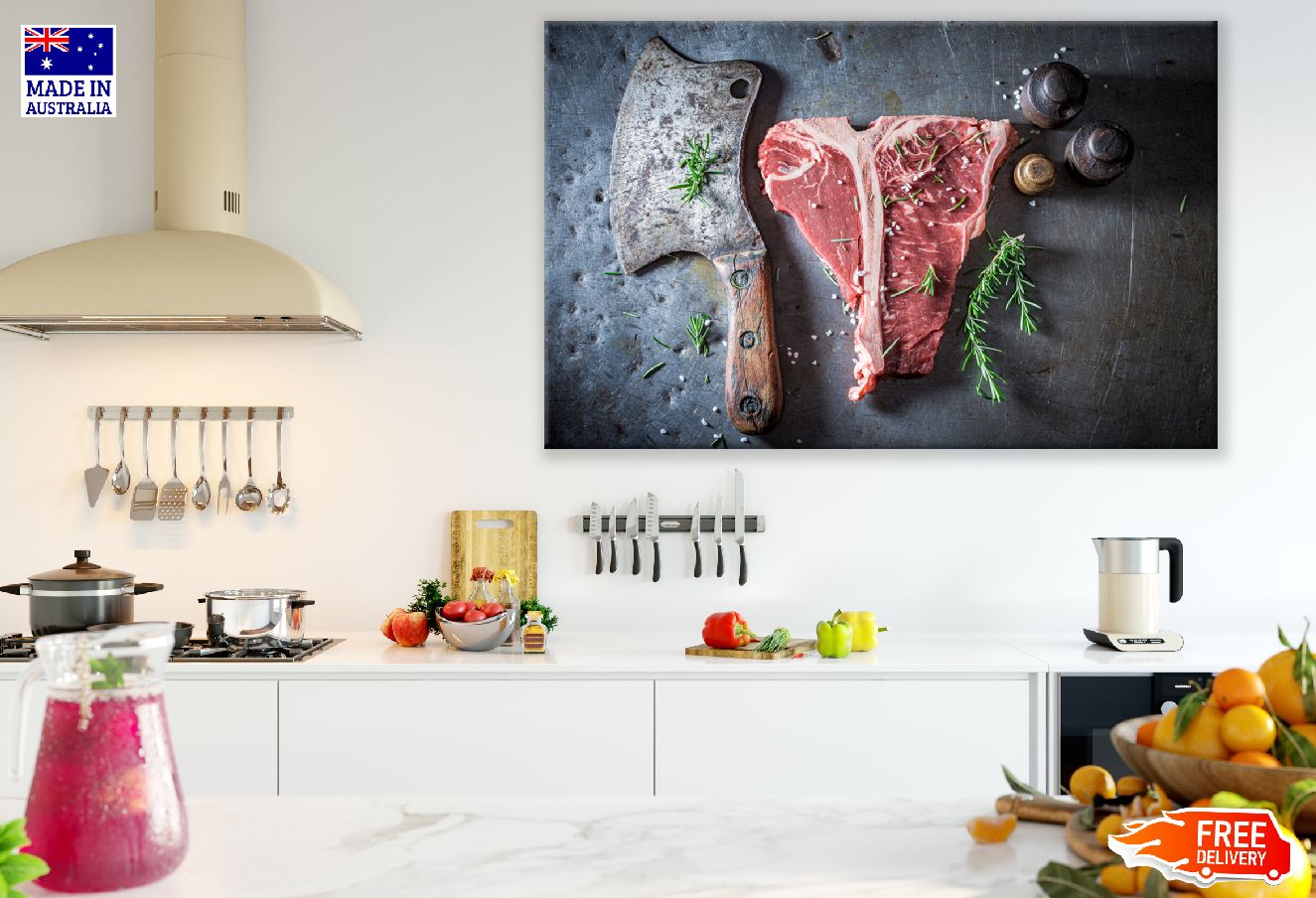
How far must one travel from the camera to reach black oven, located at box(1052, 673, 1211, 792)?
257 centimetres

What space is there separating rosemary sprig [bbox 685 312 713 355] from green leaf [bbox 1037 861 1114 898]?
2.23 m

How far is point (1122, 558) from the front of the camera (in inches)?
112

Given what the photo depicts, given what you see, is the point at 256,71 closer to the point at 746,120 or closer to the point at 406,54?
the point at 406,54

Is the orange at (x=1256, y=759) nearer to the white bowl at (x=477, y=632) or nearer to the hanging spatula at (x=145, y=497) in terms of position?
the white bowl at (x=477, y=632)

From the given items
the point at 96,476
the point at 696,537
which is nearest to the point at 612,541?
the point at 696,537

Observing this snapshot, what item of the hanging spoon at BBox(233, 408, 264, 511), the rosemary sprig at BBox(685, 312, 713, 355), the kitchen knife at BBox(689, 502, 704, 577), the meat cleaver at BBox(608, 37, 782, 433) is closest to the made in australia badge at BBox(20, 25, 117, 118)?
the hanging spoon at BBox(233, 408, 264, 511)

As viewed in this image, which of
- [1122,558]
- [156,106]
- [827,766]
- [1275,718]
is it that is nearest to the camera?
[1275,718]

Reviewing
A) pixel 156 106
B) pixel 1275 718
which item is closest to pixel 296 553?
pixel 156 106

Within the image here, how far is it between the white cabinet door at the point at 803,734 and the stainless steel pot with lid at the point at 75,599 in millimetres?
1327

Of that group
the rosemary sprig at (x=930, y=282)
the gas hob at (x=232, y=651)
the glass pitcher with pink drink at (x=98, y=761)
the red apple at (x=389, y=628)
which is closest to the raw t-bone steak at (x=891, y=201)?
the rosemary sprig at (x=930, y=282)

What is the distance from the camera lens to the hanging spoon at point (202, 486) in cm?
313

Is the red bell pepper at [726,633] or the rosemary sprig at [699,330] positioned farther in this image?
the rosemary sprig at [699,330]

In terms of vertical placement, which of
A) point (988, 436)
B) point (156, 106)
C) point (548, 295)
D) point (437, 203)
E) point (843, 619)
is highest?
point (156, 106)

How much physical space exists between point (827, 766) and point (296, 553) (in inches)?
62.5
